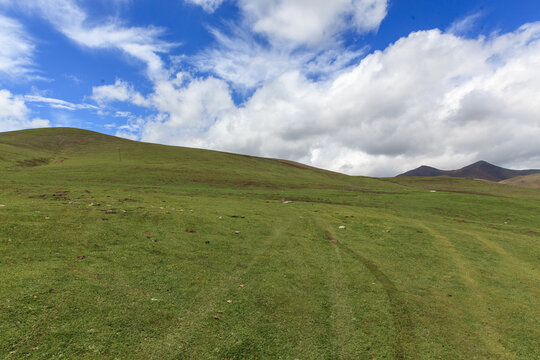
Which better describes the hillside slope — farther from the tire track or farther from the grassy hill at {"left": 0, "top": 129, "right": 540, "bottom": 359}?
the tire track

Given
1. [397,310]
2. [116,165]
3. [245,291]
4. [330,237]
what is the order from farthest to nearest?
1. [116,165]
2. [330,237]
3. [245,291]
4. [397,310]

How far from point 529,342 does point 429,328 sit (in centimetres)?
317

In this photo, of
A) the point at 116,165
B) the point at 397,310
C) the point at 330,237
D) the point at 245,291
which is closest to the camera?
the point at 397,310

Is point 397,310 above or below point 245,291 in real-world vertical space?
below

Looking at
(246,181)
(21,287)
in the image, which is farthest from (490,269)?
(246,181)

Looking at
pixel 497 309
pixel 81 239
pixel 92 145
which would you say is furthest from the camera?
pixel 92 145

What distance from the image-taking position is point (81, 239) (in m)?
13.1

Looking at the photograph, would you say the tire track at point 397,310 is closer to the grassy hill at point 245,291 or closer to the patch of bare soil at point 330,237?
the grassy hill at point 245,291

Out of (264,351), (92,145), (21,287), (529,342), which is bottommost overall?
(529,342)

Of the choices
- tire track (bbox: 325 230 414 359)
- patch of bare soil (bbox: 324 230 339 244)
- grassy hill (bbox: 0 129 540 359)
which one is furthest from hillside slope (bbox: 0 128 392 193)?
tire track (bbox: 325 230 414 359)

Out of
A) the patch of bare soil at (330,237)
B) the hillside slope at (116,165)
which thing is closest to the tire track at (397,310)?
the patch of bare soil at (330,237)

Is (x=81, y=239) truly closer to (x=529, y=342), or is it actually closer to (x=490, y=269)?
(x=529, y=342)

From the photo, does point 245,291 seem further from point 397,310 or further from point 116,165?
point 116,165

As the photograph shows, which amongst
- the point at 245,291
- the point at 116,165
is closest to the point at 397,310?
the point at 245,291
